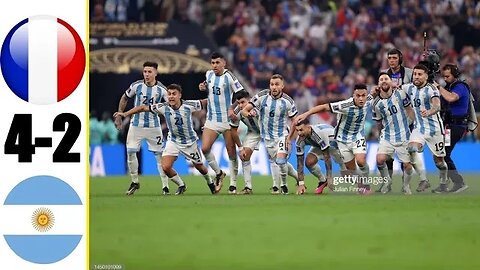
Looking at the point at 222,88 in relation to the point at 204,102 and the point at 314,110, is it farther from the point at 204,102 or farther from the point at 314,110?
the point at 314,110

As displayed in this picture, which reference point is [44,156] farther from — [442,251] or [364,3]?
[364,3]

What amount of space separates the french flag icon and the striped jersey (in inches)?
222

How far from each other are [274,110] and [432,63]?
1723 millimetres

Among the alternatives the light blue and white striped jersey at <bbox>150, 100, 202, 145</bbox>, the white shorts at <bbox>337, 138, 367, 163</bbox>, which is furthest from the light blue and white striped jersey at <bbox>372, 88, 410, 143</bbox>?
the light blue and white striped jersey at <bbox>150, 100, 202, 145</bbox>

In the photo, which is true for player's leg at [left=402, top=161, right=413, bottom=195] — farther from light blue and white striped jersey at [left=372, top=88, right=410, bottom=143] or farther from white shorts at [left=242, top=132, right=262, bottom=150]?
white shorts at [left=242, top=132, right=262, bottom=150]

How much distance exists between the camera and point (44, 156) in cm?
612

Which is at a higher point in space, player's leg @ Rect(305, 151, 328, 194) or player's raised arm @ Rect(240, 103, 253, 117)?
player's raised arm @ Rect(240, 103, 253, 117)

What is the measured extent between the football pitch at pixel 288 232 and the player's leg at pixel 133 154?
85cm

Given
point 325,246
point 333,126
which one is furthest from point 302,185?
point 325,246

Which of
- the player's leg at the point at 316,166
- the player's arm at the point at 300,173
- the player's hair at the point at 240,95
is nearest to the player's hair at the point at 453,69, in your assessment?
the player's leg at the point at 316,166

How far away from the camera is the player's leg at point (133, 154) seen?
39.8ft

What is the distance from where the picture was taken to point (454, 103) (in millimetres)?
11516

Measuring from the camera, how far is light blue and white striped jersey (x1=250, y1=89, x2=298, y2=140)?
11719 mm

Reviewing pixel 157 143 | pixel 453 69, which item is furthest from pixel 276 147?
pixel 453 69
